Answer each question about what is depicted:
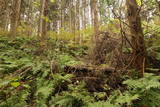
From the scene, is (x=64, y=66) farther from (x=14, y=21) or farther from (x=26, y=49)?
(x=14, y=21)

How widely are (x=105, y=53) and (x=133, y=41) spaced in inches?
40.8

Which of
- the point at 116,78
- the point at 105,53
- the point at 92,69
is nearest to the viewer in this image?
the point at 116,78

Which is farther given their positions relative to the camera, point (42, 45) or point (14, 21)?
point (14, 21)

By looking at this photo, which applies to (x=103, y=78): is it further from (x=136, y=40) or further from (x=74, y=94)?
(x=136, y=40)

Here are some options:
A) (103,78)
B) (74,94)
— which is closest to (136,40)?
(103,78)

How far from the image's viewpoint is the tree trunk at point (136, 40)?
10.5ft

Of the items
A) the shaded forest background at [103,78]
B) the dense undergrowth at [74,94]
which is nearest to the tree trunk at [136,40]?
the shaded forest background at [103,78]

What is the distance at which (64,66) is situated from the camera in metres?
3.63

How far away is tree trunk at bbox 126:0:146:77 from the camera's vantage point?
10.5 feet

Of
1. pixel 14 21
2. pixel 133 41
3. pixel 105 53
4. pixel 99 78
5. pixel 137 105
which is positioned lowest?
pixel 137 105

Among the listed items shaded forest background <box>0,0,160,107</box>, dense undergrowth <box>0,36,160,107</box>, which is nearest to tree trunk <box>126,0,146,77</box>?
shaded forest background <box>0,0,160,107</box>

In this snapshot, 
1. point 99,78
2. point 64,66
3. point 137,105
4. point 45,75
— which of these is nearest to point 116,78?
point 99,78

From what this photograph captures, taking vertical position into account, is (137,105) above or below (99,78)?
below

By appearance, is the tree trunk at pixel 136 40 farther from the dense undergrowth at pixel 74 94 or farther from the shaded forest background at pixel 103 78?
the dense undergrowth at pixel 74 94
